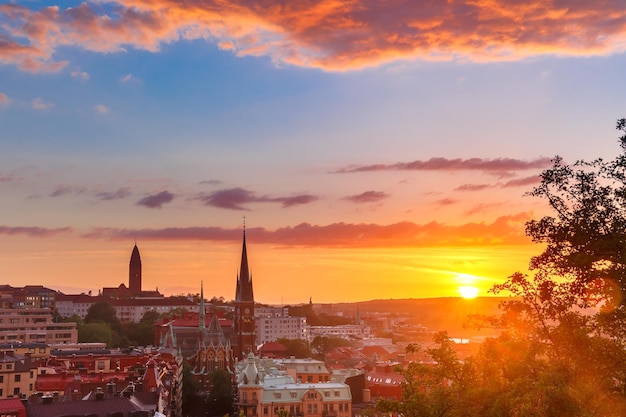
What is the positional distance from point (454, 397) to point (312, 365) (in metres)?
95.5

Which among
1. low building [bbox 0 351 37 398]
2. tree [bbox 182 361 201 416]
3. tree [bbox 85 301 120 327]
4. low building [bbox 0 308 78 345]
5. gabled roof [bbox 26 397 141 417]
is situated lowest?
tree [bbox 182 361 201 416]

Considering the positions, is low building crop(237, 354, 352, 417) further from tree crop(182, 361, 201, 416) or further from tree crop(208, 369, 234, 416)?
tree crop(182, 361, 201, 416)

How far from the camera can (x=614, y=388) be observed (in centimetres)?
1770

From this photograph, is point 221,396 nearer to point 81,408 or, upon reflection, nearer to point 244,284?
point 81,408

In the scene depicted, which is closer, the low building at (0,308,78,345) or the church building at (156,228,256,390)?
the church building at (156,228,256,390)

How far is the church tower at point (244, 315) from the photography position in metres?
142

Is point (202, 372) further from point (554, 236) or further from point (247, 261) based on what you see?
point (554, 236)

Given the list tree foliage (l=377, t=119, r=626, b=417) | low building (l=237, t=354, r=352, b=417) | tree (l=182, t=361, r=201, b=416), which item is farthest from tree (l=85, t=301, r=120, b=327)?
tree foliage (l=377, t=119, r=626, b=417)

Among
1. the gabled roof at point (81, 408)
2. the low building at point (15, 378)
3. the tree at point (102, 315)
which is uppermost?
the tree at point (102, 315)

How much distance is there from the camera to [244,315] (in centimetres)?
14475

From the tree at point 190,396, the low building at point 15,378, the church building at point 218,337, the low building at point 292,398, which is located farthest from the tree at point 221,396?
the low building at point 15,378

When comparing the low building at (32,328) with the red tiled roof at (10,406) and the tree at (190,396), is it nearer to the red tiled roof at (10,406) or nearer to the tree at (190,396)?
the tree at (190,396)

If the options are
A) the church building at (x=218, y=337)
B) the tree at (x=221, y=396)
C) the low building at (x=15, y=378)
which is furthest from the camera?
the church building at (x=218, y=337)

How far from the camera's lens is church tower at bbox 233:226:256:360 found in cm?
14250
